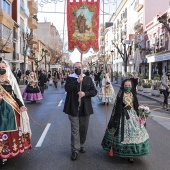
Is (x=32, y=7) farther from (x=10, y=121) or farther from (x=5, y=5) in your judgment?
(x=10, y=121)

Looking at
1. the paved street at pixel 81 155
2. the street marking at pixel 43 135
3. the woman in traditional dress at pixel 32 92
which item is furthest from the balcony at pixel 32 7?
the paved street at pixel 81 155

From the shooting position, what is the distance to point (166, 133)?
741cm

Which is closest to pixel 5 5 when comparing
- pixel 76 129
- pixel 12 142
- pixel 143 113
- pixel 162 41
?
pixel 162 41

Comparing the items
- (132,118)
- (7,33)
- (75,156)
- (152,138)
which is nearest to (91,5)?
(132,118)

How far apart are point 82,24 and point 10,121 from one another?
247 cm

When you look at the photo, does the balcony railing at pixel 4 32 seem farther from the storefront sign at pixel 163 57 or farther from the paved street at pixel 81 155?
the paved street at pixel 81 155

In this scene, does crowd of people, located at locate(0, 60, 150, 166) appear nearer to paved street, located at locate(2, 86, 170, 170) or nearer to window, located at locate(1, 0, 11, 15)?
paved street, located at locate(2, 86, 170, 170)

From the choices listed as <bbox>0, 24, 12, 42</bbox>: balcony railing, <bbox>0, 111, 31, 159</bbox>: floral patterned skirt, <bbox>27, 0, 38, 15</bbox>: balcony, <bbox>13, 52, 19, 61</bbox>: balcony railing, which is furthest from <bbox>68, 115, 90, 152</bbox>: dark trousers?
<bbox>27, 0, 38, 15</bbox>: balcony

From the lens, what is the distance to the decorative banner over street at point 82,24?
542 centimetres

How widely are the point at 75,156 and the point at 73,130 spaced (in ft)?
1.61

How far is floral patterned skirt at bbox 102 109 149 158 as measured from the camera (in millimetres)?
4629

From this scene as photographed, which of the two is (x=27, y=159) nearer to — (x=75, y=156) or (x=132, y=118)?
(x=75, y=156)

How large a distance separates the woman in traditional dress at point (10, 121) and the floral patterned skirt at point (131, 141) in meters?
1.63

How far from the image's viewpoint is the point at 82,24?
547cm
